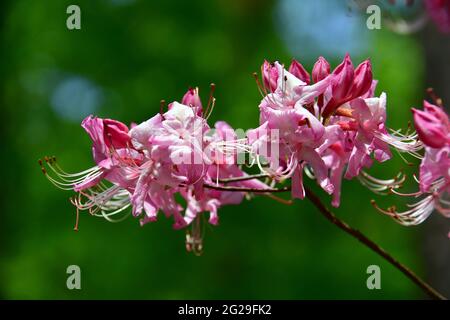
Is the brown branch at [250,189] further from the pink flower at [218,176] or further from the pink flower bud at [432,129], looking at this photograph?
the pink flower bud at [432,129]

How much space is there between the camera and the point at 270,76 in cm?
206

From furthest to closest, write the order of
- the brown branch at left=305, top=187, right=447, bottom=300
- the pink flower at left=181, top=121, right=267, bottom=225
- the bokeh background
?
the bokeh background, the pink flower at left=181, top=121, right=267, bottom=225, the brown branch at left=305, top=187, right=447, bottom=300

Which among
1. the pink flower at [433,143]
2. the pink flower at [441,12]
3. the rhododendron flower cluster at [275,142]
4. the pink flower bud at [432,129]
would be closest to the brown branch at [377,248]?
the rhododendron flower cluster at [275,142]

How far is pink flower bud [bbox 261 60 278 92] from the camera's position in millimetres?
2057

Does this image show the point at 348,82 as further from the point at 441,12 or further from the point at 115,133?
the point at 441,12

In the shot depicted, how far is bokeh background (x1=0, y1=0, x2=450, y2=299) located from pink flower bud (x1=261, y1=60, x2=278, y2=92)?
7.21m

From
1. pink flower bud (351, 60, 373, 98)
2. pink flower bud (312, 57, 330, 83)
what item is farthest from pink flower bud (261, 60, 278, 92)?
pink flower bud (351, 60, 373, 98)

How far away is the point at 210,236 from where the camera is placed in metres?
9.97

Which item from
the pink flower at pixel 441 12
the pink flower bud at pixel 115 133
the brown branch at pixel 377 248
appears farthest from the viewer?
the pink flower at pixel 441 12

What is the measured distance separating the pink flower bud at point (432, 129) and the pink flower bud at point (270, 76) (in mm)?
451

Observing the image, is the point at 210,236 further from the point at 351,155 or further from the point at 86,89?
the point at 351,155

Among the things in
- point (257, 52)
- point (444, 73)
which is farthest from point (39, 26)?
point (444, 73)

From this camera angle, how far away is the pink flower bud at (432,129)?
1737 mm

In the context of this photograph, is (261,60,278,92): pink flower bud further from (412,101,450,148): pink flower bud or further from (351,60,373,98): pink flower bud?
(412,101,450,148): pink flower bud
